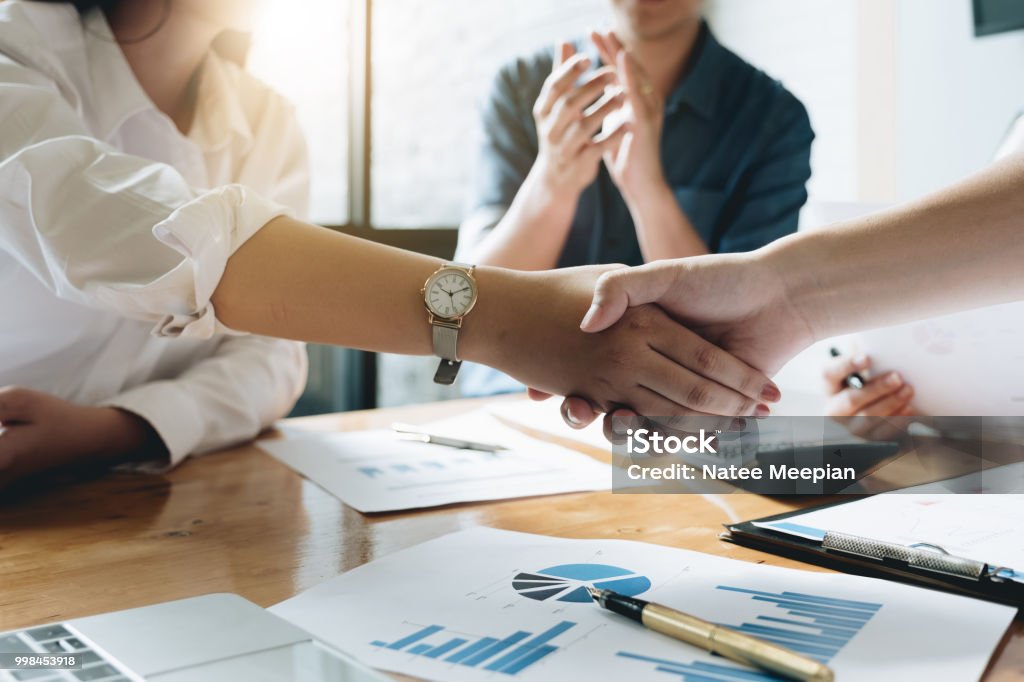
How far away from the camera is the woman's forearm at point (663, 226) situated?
5.94 ft

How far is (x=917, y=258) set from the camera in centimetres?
82

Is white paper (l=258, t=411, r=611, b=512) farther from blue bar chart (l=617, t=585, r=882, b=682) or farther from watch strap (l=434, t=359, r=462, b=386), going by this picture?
blue bar chart (l=617, t=585, r=882, b=682)

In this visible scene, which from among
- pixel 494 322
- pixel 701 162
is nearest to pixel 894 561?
pixel 494 322

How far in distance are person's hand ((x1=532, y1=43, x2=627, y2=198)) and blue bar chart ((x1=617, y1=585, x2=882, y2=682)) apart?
3.72 ft

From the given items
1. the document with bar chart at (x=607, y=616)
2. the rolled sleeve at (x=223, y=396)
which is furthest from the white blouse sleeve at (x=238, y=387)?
the document with bar chart at (x=607, y=616)

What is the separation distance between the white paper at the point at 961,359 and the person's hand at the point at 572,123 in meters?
0.69

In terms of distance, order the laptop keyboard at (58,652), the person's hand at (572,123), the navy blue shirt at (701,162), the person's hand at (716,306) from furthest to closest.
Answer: the navy blue shirt at (701,162) < the person's hand at (572,123) < the person's hand at (716,306) < the laptop keyboard at (58,652)

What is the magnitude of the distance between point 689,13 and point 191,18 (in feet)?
3.57

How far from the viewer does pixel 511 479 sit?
35.6 inches

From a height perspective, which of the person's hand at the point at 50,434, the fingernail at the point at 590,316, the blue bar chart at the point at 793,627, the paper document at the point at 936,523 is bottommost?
the blue bar chart at the point at 793,627

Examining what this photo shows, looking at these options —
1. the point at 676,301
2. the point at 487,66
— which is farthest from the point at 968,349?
the point at 487,66

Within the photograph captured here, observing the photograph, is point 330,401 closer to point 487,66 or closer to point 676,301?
point 487,66

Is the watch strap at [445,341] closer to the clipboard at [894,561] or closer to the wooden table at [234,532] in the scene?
the wooden table at [234,532]

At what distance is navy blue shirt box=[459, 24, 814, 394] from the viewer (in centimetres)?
197
